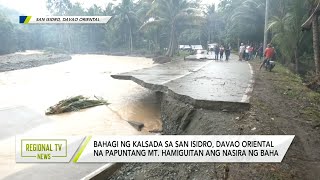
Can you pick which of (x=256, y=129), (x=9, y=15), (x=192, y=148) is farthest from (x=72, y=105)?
(x=9, y=15)

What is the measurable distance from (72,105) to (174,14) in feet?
79.9

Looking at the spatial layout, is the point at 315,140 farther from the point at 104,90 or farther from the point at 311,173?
the point at 104,90

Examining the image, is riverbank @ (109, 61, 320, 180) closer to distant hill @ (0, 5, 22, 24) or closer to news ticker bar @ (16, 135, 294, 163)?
news ticker bar @ (16, 135, 294, 163)

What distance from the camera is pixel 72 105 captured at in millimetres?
13148

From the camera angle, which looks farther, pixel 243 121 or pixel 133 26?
pixel 133 26

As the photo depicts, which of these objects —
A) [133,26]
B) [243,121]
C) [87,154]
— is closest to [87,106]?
[87,154]

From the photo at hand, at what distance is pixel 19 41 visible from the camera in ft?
222

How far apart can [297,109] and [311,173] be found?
363 cm

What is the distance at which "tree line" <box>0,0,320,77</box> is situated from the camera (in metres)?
19.0

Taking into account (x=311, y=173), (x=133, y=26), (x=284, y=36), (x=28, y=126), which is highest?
(x=133, y=26)

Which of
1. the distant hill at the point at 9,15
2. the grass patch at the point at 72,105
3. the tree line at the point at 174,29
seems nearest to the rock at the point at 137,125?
the grass patch at the point at 72,105

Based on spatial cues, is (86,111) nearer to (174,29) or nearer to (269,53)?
(269,53)

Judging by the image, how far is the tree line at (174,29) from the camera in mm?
19000

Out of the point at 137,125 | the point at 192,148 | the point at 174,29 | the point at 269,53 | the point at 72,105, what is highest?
the point at 174,29
